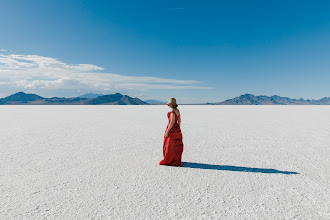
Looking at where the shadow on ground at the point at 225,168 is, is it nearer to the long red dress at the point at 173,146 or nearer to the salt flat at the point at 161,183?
the salt flat at the point at 161,183

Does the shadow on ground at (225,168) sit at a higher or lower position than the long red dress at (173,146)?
lower

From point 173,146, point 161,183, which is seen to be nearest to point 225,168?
point 173,146

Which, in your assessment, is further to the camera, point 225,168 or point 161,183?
point 225,168

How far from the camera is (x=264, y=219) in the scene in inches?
131

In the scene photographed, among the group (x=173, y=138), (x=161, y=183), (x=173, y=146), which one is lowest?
(x=161, y=183)

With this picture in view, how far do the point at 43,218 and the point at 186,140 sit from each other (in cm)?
713

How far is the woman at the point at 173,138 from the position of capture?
18.9 ft

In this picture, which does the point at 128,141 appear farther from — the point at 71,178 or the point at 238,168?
the point at 238,168

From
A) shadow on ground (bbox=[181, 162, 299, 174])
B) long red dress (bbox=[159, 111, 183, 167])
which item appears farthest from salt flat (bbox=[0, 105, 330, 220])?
long red dress (bbox=[159, 111, 183, 167])

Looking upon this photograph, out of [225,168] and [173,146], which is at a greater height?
[173,146]

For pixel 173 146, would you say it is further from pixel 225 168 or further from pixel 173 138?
pixel 225 168

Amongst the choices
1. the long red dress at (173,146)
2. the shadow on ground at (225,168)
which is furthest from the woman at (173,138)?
the shadow on ground at (225,168)

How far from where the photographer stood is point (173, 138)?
230 inches

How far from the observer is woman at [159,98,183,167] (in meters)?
5.78
